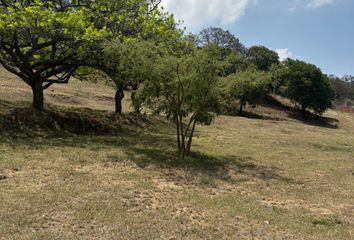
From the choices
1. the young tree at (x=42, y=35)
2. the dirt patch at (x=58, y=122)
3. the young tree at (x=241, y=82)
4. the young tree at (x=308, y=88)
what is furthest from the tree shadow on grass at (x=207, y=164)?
the young tree at (x=308, y=88)

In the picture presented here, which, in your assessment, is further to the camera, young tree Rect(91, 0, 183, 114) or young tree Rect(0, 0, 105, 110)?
young tree Rect(91, 0, 183, 114)

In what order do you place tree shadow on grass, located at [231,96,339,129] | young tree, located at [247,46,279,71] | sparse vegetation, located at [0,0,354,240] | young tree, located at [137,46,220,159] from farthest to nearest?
young tree, located at [247,46,279,71]
tree shadow on grass, located at [231,96,339,129]
young tree, located at [137,46,220,159]
sparse vegetation, located at [0,0,354,240]

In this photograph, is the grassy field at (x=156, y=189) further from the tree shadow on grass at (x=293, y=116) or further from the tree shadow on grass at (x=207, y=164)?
the tree shadow on grass at (x=293, y=116)

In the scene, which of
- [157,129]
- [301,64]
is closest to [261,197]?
[157,129]

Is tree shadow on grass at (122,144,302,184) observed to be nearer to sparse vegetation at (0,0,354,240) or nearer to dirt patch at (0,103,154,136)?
sparse vegetation at (0,0,354,240)

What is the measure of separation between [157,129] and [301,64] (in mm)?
33589

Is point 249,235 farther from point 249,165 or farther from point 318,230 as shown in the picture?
point 249,165

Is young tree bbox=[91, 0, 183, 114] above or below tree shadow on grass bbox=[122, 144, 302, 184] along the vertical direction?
above

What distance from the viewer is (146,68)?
1199 centimetres

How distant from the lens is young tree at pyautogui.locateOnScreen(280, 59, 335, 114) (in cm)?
4734

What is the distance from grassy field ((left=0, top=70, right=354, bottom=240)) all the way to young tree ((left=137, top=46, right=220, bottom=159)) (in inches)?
64.0

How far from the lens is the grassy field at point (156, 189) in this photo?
21.3 feet

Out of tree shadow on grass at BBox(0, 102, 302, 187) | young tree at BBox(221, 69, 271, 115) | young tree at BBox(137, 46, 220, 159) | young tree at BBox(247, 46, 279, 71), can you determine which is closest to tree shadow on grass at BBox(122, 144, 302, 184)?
tree shadow on grass at BBox(0, 102, 302, 187)

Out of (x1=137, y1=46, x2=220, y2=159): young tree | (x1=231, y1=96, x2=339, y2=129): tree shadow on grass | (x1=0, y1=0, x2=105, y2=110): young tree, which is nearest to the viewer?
(x1=137, y1=46, x2=220, y2=159): young tree
